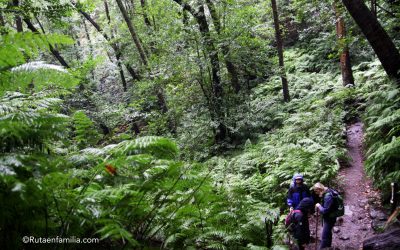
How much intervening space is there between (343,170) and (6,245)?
28.2 ft

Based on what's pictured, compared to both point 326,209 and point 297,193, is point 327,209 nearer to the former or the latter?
point 326,209

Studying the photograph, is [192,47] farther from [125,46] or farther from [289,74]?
[289,74]

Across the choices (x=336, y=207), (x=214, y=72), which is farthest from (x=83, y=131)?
(x=214, y=72)

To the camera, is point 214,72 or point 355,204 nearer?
point 355,204

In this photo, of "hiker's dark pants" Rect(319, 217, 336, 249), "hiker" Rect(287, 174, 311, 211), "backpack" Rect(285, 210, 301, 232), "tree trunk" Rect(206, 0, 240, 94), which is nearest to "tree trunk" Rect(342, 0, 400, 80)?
"hiker" Rect(287, 174, 311, 211)

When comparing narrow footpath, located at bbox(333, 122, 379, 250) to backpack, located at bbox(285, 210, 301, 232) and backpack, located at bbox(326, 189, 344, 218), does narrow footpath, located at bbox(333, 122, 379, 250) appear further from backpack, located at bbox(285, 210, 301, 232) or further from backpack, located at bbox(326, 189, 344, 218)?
backpack, located at bbox(285, 210, 301, 232)

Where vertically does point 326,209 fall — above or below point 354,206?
above

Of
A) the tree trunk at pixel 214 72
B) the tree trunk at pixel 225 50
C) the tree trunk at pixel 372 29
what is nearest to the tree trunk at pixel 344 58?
the tree trunk at pixel 225 50

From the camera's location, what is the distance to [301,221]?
609 cm

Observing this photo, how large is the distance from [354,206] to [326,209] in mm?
2140

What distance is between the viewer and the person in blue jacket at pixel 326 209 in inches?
227

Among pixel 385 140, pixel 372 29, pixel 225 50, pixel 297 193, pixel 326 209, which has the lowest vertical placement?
pixel 326 209

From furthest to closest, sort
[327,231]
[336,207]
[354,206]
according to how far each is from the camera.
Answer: [354,206], [327,231], [336,207]

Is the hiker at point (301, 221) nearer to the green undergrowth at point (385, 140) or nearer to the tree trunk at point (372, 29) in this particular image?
the green undergrowth at point (385, 140)
